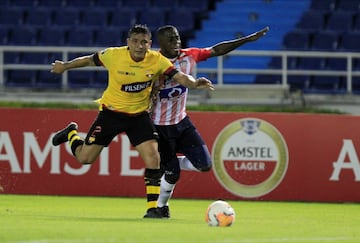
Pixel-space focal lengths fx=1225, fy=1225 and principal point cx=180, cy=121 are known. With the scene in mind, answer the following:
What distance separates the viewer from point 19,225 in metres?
11.1

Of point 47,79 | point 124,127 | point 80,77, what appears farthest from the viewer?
point 47,79

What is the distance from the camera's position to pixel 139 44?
41.4 feet

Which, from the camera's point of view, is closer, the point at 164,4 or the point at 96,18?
the point at 96,18

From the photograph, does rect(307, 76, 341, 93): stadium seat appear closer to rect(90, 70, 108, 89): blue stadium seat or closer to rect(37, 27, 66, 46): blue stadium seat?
rect(90, 70, 108, 89): blue stadium seat

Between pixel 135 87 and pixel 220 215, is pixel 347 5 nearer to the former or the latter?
pixel 135 87

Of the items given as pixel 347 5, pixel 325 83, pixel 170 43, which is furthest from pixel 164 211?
pixel 347 5

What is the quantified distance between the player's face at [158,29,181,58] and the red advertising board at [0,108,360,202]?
17.4 ft

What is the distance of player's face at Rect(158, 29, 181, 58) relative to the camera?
13.2 m

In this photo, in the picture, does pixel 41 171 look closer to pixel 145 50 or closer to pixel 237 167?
pixel 237 167

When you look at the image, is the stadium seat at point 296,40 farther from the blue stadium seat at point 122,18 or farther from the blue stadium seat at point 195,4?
the blue stadium seat at point 122,18

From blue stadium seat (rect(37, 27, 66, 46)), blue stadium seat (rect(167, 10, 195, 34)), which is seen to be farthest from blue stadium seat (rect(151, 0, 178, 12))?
blue stadium seat (rect(37, 27, 66, 46))

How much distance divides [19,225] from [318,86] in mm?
13724

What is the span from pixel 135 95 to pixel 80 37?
40.7ft

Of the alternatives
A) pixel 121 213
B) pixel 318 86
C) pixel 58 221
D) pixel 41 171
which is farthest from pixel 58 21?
pixel 58 221
